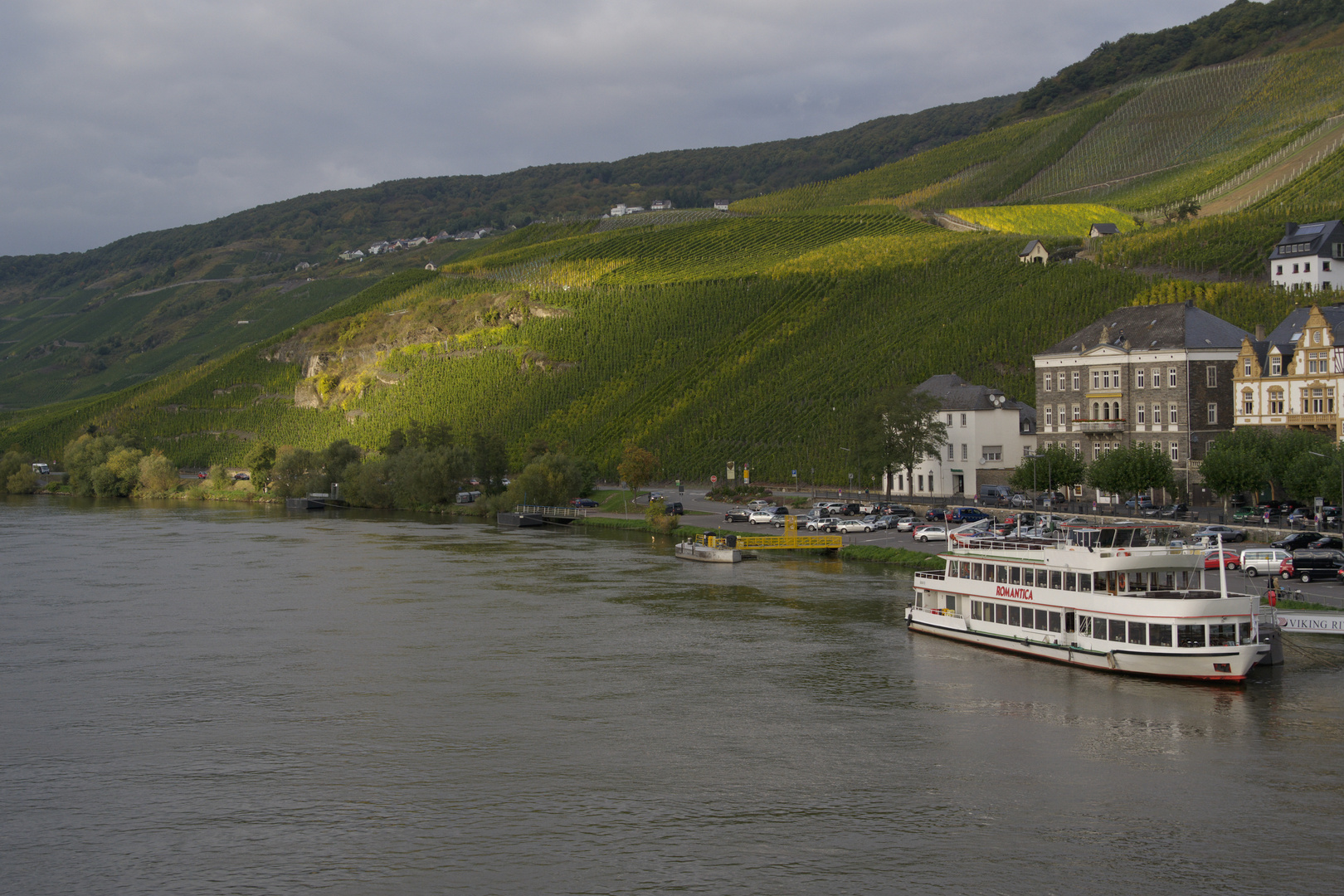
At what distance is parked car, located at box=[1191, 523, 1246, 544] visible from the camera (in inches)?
2250

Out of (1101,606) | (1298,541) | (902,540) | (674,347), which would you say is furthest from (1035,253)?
(1101,606)

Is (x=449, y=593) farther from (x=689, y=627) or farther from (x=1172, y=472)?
(x=1172, y=472)

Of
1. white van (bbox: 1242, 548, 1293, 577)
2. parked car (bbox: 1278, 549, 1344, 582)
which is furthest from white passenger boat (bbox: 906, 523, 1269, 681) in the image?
parked car (bbox: 1278, 549, 1344, 582)

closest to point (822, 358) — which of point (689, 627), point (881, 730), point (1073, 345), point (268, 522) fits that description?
point (1073, 345)

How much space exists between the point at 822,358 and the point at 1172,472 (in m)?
47.3

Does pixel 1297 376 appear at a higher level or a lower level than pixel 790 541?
higher

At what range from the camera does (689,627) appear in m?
47.7

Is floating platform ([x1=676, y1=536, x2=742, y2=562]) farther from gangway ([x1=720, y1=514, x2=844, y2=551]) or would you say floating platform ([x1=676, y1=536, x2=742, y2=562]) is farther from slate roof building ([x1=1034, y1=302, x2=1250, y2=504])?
slate roof building ([x1=1034, y1=302, x2=1250, y2=504])

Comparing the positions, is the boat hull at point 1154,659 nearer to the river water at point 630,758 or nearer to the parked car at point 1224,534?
the river water at point 630,758

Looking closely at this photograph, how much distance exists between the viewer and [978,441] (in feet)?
306

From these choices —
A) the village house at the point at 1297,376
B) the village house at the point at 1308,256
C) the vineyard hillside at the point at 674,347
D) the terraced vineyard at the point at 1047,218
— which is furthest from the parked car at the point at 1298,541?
the terraced vineyard at the point at 1047,218

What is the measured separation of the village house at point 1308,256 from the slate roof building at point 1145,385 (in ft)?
78.7

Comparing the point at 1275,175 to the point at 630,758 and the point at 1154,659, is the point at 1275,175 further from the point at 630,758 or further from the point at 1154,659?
the point at 630,758

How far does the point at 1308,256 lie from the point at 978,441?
35.2 metres
